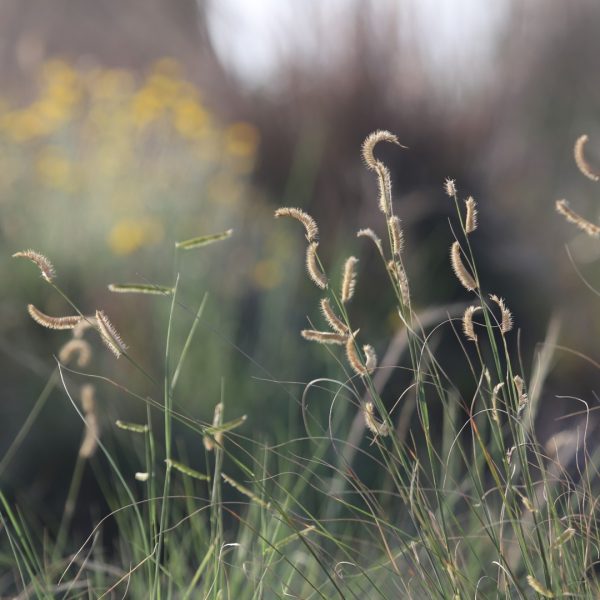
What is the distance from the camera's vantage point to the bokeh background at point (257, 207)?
11.1ft

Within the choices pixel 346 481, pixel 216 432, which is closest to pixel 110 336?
pixel 216 432

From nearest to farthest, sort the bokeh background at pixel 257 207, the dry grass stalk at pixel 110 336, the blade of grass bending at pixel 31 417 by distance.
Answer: the dry grass stalk at pixel 110 336 < the blade of grass bending at pixel 31 417 < the bokeh background at pixel 257 207

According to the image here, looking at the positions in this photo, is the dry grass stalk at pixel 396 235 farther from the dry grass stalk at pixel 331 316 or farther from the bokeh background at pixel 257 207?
the bokeh background at pixel 257 207

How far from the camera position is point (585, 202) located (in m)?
6.42

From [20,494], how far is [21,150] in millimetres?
2468

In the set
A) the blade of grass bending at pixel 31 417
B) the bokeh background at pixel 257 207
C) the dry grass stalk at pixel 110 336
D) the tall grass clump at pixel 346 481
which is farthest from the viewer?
the bokeh background at pixel 257 207

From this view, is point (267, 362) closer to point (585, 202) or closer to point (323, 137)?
point (323, 137)

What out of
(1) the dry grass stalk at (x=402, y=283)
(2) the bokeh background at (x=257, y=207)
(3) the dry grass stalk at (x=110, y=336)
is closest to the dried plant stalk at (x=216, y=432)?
(3) the dry grass stalk at (x=110, y=336)

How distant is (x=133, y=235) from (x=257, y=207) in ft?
3.60

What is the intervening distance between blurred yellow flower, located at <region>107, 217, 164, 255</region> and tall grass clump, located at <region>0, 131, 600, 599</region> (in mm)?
196

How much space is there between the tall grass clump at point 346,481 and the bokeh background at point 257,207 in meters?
0.09

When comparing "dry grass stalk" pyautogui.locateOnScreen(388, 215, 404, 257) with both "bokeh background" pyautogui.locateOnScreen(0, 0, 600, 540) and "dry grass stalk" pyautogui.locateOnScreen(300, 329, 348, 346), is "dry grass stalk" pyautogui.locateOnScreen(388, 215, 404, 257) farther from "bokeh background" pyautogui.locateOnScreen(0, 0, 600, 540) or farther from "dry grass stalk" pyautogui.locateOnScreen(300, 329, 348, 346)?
"bokeh background" pyautogui.locateOnScreen(0, 0, 600, 540)

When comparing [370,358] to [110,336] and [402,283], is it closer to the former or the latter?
[402,283]

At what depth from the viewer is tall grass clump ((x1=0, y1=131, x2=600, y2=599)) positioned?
4.38ft
